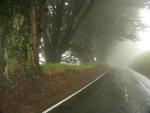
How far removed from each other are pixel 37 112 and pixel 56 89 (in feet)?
18.7

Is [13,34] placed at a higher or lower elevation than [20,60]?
higher

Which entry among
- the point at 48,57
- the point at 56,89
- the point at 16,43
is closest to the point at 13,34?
the point at 16,43

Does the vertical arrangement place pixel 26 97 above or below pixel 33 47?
below

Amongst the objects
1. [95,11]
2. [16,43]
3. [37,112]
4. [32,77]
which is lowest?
[37,112]

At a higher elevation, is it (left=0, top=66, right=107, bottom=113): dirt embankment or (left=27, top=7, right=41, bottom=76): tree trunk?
(left=27, top=7, right=41, bottom=76): tree trunk

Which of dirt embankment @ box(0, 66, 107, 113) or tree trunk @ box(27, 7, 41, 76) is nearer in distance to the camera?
dirt embankment @ box(0, 66, 107, 113)

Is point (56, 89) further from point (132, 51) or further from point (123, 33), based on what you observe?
point (132, 51)

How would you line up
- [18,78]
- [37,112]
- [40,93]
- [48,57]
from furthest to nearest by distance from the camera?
[48,57] → [40,93] → [18,78] → [37,112]

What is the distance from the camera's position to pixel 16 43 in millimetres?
12906

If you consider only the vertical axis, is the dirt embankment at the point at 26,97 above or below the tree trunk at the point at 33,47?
below

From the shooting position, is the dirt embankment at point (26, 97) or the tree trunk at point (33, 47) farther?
the tree trunk at point (33, 47)

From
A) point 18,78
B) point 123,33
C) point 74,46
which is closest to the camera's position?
point 18,78

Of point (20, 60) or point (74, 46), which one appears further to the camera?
point (74, 46)

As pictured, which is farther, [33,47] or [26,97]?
[33,47]
